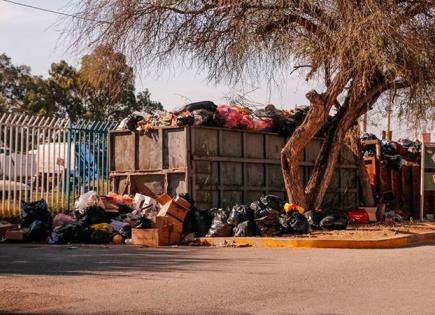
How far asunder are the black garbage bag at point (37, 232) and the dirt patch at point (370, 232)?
526 cm

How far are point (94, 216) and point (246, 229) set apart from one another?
344cm

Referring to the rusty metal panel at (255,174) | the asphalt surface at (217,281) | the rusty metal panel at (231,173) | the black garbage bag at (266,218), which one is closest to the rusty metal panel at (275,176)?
the rusty metal panel at (255,174)

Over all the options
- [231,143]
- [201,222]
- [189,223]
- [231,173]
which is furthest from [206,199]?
[189,223]

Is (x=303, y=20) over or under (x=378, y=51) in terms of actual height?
over

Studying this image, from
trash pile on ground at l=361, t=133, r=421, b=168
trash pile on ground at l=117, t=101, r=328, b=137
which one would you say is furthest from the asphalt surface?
trash pile on ground at l=361, t=133, r=421, b=168

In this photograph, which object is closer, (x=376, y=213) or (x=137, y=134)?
(x=137, y=134)

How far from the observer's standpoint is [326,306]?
6.68 m

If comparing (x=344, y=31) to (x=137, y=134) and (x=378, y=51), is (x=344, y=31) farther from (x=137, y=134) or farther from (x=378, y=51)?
(x=137, y=134)

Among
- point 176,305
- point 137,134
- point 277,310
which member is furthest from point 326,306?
point 137,134

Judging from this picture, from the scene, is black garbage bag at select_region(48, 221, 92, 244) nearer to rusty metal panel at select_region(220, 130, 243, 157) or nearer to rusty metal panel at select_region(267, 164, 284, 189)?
rusty metal panel at select_region(220, 130, 243, 157)

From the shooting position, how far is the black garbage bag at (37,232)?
1411 centimetres

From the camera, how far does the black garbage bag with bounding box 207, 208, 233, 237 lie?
1379 centimetres

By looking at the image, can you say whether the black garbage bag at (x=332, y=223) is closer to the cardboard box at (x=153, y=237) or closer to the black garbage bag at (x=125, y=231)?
the cardboard box at (x=153, y=237)

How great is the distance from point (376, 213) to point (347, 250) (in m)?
5.84
